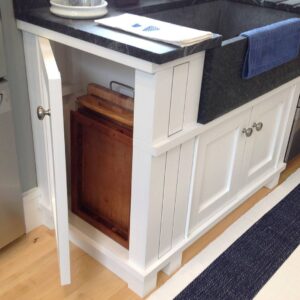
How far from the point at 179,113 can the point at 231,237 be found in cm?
76

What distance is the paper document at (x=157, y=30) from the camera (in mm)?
1085

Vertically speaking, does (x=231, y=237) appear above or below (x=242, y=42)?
below

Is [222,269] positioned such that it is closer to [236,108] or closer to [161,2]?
[236,108]

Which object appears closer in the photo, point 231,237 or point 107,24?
point 107,24

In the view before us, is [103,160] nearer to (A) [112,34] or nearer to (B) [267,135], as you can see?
(A) [112,34]

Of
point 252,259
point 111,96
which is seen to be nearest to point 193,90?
point 111,96

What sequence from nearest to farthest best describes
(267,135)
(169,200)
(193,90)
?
1. (193,90)
2. (169,200)
3. (267,135)

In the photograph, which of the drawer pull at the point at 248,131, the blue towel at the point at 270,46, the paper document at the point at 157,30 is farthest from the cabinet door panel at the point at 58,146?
the drawer pull at the point at 248,131

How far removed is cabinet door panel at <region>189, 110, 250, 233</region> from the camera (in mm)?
1419

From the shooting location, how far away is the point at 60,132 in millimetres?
1084

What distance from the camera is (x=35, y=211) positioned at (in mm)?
1699

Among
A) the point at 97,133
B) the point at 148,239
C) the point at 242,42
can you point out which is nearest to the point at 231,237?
the point at 148,239

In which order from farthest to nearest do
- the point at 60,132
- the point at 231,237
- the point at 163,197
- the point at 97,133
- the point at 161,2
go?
the point at 231,237
the point at 161,2
the point at 97,133
the point at 163,197
the point at 60,132

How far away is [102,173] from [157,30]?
1.89ft
